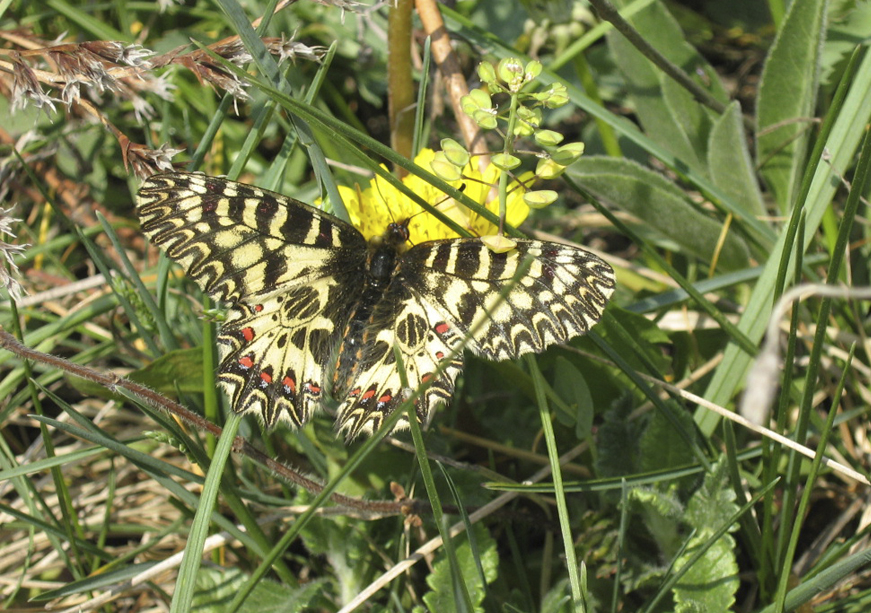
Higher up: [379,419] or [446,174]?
[446,174]

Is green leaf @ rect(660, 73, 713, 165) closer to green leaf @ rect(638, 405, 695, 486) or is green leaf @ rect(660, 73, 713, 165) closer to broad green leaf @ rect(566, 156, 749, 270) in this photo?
broad green leaf @ rect(566, 156, 749, 270)

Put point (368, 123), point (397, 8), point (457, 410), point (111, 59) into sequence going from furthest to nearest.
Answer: point (368, 123), point (457, 410), point (397, 8), point (111, 59)

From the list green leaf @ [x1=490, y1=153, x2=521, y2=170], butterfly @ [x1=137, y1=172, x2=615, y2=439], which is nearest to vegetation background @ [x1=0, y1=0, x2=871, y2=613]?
butterfly @ [x1=137, y1=172, x2=615, y2=439]

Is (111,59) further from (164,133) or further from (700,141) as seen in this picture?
(700,141)

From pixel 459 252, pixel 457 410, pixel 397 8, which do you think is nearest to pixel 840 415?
pixel 457 410

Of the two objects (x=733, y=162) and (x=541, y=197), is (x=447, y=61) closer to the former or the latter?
(x=541, y=197)

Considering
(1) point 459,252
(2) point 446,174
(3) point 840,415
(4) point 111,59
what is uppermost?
(4) point 111,59

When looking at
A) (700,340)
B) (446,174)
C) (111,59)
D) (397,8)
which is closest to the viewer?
(446,174)

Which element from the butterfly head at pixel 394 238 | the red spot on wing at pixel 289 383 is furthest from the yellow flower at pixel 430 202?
the red spot on wing at pixel 289 383

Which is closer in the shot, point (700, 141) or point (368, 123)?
point (700, 141)
